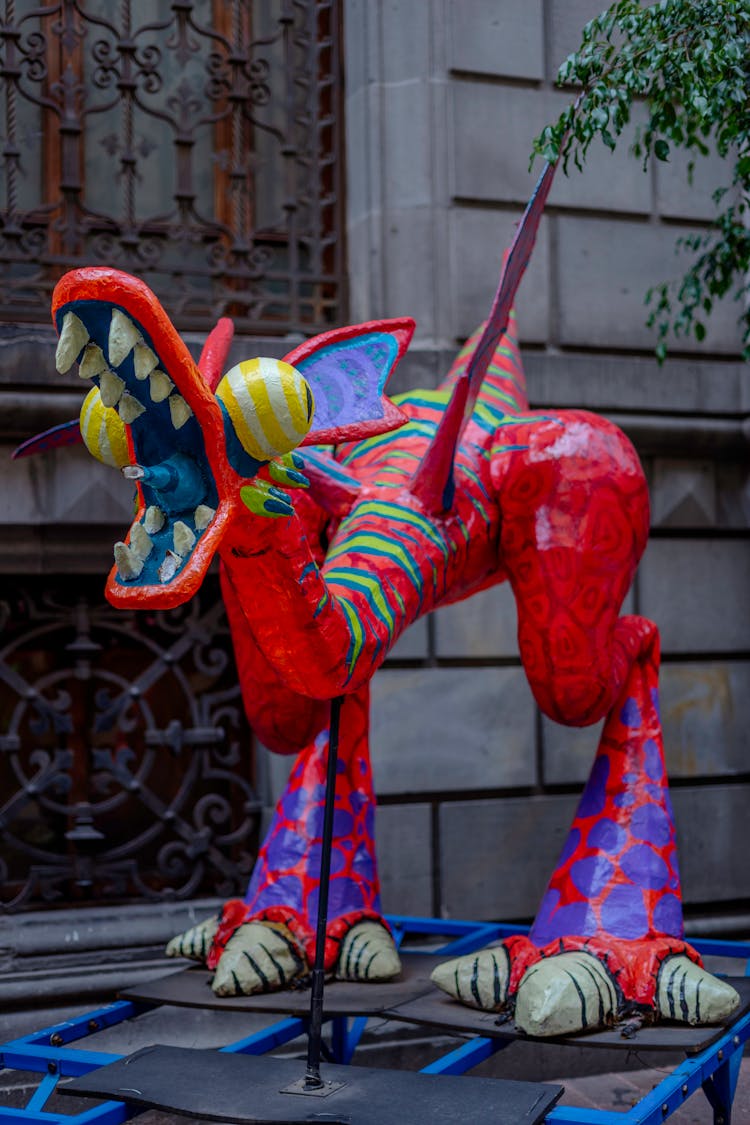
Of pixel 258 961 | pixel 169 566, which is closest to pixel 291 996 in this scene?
pixel 258 961

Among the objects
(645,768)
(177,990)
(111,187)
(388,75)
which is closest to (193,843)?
(177,990)

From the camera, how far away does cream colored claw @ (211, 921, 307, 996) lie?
10.4 feet

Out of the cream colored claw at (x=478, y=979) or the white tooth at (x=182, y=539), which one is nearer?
the white tooth at (x=182, y=539)

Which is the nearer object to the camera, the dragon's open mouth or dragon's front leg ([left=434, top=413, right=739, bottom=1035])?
the dragon's open mouth

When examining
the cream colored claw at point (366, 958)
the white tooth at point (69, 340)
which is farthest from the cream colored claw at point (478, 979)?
the white tooth at point (69, 340)

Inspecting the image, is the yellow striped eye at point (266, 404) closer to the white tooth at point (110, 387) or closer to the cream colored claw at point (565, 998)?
the white tooth at point (110, 387)

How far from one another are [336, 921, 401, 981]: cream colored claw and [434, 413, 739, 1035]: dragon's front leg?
1.01 ft

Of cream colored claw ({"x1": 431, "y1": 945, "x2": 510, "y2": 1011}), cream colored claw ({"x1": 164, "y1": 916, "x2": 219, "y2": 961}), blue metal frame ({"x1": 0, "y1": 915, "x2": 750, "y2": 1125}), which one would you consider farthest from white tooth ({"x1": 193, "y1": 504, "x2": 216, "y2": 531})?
cream colored claw ({"x1": 164, "y1": 916, "x2": 219, "y2": 961})

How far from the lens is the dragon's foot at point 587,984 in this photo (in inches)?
111

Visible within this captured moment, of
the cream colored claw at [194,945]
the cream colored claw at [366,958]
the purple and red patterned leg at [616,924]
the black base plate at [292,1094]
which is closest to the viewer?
the black base plate at [292,1094]

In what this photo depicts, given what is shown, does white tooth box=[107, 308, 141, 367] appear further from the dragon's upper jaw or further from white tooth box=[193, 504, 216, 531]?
white tooth box=[193, 504, 216, 531]

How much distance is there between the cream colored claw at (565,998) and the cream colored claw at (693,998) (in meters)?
0.12

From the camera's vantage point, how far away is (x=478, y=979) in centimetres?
304

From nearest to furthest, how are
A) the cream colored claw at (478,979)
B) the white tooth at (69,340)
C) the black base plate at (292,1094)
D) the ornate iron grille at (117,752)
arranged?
the white tooth at (69,340) < the black base plate at (292,1094) < the cream colored claw at (478,979) < the ornate iron grille at (117,752)
